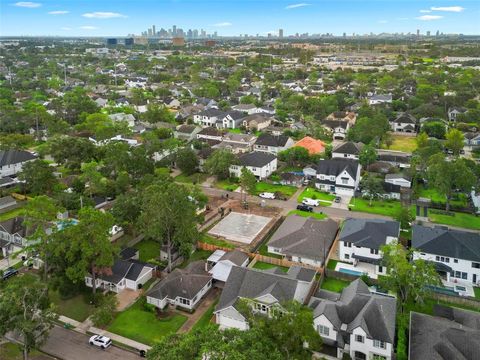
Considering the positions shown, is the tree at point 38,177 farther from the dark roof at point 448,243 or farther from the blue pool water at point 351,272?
the dark roof at point 448,243

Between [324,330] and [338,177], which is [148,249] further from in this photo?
[338,177]

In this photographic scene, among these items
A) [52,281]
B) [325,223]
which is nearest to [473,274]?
[325,223]

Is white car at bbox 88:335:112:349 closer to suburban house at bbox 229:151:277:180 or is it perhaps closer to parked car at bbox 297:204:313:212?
parked car at bbox 297:204:313:212

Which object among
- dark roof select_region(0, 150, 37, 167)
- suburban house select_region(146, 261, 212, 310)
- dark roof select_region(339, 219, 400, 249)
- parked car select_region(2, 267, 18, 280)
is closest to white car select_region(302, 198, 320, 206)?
dark roof select_region(339, 219, 400, 249)

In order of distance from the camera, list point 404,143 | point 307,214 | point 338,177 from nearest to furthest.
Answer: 1. point 307,214
2. point 338,177
3. point 404,143

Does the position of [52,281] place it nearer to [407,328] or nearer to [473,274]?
[407,328]

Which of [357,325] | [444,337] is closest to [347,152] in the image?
[357,325]
